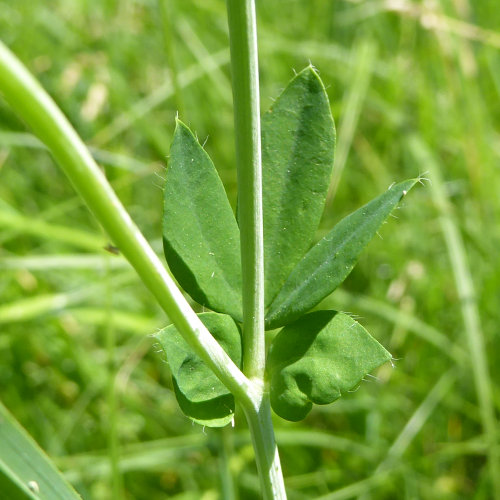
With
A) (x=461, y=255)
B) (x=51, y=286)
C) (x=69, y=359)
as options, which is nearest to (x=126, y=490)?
(x=69, y=359)

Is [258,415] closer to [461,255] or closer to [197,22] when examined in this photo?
[461,255]

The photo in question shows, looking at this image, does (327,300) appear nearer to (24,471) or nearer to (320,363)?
(320,363)

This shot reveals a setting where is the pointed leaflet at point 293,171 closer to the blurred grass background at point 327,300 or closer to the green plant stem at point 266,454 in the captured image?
Answer: the green plant stem at point 266,454

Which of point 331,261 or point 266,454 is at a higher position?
point 331,261

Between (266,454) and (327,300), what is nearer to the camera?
(266,454)

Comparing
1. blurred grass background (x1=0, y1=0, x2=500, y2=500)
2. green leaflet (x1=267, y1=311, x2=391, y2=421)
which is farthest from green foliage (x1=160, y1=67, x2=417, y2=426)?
blurred grass background (x1=0, y1=0, x2=500, y2=500)

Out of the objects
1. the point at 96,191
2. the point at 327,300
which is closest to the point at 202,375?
the point at 96,191
